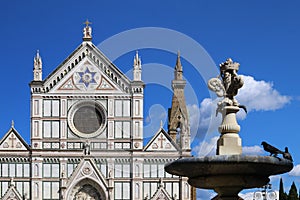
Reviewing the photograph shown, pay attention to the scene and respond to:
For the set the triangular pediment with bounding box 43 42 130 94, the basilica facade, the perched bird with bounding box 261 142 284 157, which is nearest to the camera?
the perched bird with bounding box 261 142 284 157

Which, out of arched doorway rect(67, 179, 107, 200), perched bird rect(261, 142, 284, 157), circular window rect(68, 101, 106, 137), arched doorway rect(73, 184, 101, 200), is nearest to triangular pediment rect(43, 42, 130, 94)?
circular window rect(68, 101, 106, 137)

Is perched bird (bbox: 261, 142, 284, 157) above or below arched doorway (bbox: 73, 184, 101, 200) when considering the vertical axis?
below

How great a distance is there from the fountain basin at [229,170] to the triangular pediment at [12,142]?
3498 centimetres

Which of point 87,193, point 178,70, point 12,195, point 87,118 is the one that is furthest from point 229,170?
point 178,70

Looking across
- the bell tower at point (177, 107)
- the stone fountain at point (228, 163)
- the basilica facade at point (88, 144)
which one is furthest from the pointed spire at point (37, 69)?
the stone fountain at point (228, 163)

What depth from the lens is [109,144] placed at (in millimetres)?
49750

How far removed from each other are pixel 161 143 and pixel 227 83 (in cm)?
3400

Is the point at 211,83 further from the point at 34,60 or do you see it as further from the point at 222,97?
the point at 34,60

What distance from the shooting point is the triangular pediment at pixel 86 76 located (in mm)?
50125

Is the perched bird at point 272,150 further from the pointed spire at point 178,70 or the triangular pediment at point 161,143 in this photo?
the pointed spire at point 178,70

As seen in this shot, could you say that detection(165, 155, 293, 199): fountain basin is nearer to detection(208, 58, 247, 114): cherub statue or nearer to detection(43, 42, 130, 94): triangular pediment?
detection(208, 58, 247, 114): cherub statue

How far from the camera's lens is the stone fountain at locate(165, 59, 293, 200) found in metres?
14.3

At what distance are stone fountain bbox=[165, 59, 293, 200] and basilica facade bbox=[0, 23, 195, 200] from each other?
1314 inches

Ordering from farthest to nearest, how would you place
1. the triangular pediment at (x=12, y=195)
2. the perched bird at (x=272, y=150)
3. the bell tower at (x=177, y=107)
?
1. the bell tower at (x=177, y=107)
2. the triangular pediment at (x=12, y=195)
3. the perched bird at (x=272, y=150)
